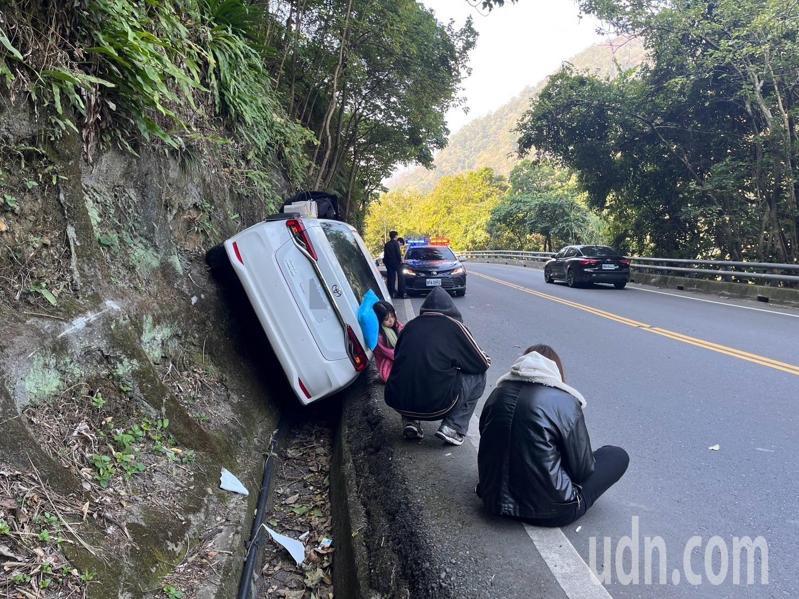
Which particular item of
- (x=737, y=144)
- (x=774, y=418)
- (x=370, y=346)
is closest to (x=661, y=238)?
(x=737, y=144)

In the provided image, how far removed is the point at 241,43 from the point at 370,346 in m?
4.46

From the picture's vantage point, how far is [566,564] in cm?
290

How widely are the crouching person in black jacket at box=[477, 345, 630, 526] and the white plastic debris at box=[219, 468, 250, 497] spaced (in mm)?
1704

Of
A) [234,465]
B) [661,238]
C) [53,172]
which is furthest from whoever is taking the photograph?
[661,238]

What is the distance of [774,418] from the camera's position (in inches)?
199

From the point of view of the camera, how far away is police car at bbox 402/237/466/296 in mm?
14570

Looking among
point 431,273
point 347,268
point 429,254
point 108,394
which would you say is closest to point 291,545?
point 108,394

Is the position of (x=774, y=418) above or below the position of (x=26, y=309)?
below

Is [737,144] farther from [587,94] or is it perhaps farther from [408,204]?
[408,204]

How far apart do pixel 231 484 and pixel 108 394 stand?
1036 millimetres

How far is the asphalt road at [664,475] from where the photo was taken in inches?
112

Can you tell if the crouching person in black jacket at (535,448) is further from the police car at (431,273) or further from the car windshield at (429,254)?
the car windshield at (429,254)

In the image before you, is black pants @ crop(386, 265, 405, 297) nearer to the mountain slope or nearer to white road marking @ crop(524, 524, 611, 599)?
white road marking @ crop(524, 524, 611, 599)

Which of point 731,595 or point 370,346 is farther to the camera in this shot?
point 370,346
